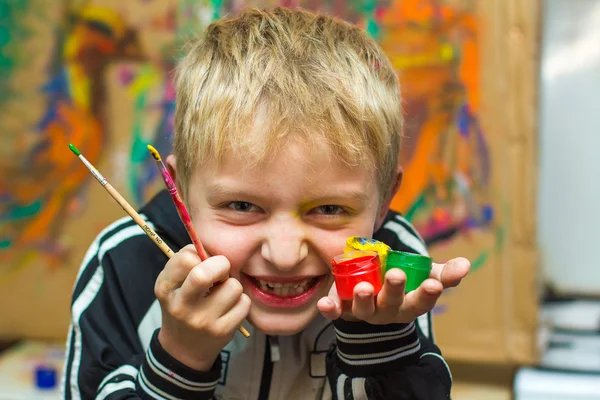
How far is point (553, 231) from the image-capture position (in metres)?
2.20

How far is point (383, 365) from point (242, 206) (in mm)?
253

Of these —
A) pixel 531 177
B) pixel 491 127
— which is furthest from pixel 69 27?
pixel 531 177

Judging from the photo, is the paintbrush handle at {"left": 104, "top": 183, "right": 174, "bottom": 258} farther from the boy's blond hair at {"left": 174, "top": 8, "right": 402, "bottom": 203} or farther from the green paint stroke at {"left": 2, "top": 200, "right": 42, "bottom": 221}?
the green paint stroke at {"left": 2, "top": 200, "right": 42, "bottom": 221}

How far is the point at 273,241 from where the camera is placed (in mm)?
829

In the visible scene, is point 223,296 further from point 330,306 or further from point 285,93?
point 285,93

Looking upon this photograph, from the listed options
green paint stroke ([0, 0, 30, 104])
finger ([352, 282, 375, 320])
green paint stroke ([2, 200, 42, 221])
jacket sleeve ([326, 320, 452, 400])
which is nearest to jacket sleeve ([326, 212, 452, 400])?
jacket sleeve ([326, 320, 452, 400])

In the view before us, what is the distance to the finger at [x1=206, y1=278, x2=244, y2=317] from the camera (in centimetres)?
81

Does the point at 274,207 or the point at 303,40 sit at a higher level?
the point at 303,40

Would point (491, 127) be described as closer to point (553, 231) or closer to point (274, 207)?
point (553, 231)

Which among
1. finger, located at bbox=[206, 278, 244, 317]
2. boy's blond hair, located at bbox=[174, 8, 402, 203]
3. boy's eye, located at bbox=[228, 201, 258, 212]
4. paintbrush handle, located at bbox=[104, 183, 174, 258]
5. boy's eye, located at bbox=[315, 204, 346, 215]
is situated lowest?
finger, located at bbox=[206, 278, 244, 317]

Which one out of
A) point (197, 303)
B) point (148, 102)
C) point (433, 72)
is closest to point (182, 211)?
point (197, 303)

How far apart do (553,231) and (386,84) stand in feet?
4.66

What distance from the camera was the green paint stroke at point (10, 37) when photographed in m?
2.17

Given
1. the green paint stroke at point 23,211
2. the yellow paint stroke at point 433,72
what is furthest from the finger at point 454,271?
the green paint stroke at point 23,211
